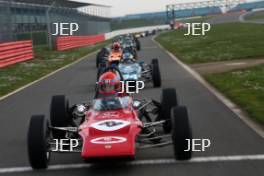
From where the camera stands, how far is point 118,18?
14000 centimetres

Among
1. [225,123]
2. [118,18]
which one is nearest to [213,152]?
[225,123]

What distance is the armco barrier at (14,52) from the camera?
27.8 metres

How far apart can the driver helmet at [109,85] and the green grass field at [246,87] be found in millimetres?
2634

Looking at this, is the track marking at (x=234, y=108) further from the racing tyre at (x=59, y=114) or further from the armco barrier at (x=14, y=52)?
the armco barrier at (x=14, y=52)

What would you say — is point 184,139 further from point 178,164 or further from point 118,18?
point 118,18

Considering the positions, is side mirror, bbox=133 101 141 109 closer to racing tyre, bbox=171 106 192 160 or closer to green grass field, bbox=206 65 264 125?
racing tyre, bbox=171 106 192 160

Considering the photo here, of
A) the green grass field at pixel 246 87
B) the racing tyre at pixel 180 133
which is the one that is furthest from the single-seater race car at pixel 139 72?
the racing tyre at pixel 180 133

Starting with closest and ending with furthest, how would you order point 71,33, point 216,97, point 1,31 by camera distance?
point 216,97
point 1,31
point 71,33

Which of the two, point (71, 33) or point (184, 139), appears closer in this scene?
point (184, 139)

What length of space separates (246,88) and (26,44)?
71.2 feet

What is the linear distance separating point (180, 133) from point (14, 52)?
974 inches

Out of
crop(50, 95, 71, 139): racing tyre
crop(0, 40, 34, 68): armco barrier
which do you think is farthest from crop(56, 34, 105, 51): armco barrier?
crop(50, 95, 71, 139): racing tyre

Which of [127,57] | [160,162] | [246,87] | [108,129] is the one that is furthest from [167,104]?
[127,57]

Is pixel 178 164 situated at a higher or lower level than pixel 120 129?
lower
